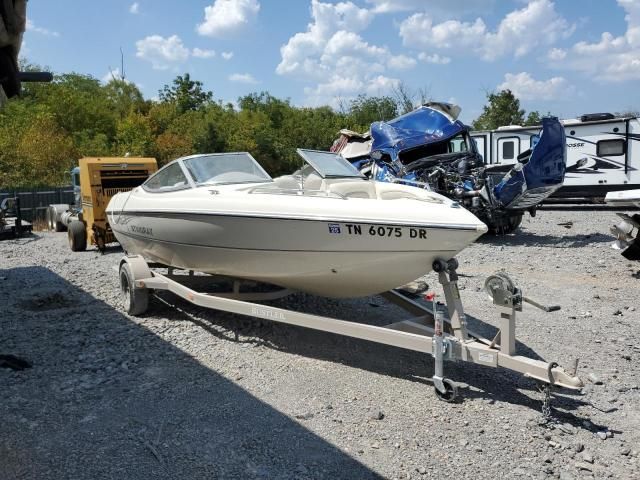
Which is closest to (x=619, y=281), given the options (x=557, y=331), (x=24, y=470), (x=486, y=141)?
(x=557, y=331)

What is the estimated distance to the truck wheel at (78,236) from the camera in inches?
448

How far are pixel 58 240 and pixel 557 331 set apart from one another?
11.7 m

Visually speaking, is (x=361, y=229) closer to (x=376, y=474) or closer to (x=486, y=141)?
(x=376, y=474)

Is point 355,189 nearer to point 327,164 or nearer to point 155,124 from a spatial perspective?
point 327,164

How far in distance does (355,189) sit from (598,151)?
14217 mm

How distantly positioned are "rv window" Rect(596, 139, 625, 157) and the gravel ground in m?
11.2

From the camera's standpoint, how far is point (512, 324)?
4.01m

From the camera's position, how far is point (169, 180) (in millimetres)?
6582

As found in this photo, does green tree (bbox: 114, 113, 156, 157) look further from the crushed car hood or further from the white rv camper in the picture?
the white rv camper

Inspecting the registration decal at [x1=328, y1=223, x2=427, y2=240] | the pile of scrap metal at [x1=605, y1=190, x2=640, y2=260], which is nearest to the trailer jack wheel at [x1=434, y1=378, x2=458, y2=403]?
the registration decal at [x1=328, y1=223, x2=427, y2=240]

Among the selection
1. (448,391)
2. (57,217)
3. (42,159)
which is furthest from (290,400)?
(42,159)

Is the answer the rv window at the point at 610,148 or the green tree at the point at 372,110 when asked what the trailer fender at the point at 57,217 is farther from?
the green tree at the point at 372,110

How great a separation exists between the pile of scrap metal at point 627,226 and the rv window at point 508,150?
9.43 m

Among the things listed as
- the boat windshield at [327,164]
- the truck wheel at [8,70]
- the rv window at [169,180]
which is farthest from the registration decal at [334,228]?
the truck wheel at [8,70]
